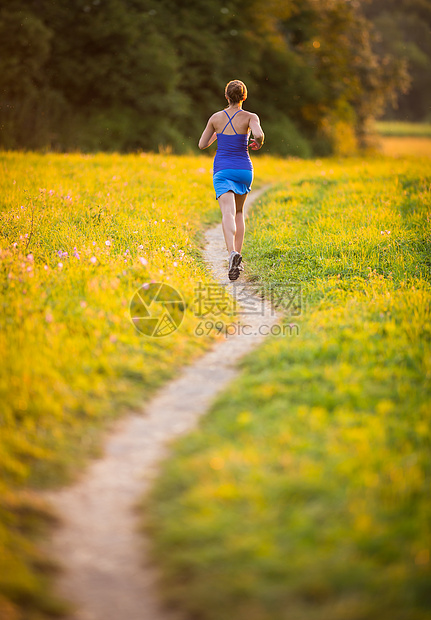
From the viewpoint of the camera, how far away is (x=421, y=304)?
5.60 meters

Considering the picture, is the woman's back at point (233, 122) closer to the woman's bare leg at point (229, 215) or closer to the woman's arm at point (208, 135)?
the woman's arm at point (208, 135)

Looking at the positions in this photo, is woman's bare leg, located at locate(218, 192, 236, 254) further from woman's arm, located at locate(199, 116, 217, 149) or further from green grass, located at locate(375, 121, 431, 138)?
green grass, located at locate(375, 121, 431, 138)

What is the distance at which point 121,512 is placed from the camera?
2979mm

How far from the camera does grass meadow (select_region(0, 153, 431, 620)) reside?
2500mm

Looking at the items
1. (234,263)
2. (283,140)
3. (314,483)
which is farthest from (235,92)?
(283,140)

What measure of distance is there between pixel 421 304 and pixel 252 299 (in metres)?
1.94

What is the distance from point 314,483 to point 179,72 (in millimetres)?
26658

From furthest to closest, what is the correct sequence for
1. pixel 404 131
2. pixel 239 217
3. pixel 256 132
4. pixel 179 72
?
pixel 404 131
pixel 179 72
pixel 239 217
pixel 256 132

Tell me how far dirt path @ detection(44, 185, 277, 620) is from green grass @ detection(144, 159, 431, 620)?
0.35ft

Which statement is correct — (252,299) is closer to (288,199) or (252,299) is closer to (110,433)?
(110,433)

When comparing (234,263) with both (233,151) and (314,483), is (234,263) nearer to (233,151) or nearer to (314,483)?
(233,151)

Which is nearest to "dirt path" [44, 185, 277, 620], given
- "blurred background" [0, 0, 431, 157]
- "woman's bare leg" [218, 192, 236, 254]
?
"woman's bare leg" [218, 192, 236, 254]

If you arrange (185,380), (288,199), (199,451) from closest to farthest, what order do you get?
(199,451) < (185,380) < (288,199)

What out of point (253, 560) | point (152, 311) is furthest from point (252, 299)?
point (253, 560)
